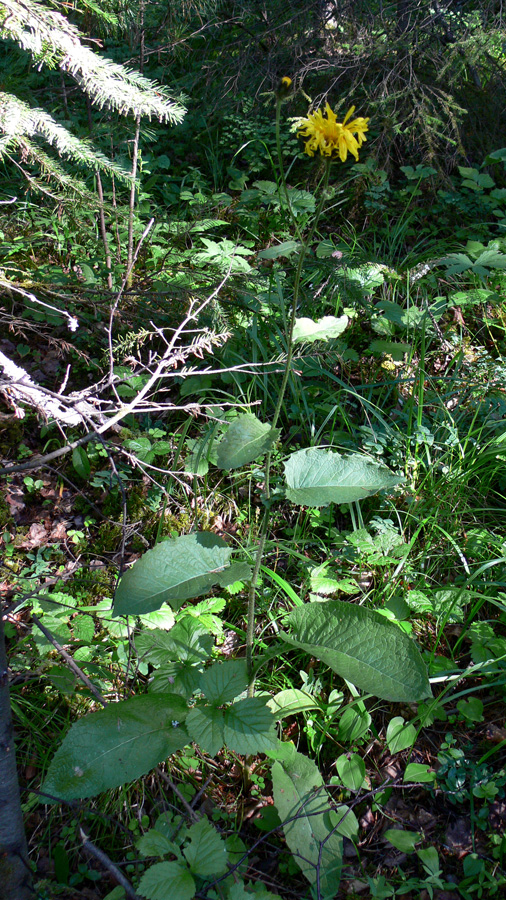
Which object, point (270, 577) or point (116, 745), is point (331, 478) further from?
point (116, 745)

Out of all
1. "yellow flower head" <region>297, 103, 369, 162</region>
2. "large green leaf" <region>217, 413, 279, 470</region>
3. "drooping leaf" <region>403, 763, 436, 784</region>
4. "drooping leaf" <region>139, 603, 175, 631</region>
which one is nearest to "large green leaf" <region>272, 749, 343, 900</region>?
"drooping leaf" <region>403, 763, 436, 784</region>

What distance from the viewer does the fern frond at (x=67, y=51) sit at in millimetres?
1505

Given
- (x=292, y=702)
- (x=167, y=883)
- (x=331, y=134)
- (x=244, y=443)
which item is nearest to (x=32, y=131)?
(x=331, y=134)

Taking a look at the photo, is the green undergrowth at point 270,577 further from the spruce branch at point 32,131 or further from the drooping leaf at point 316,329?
the spruce branch at point 32,131

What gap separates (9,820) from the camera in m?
1.14

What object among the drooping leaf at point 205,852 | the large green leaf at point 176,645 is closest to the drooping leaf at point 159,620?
the large green leaf at point 176,645

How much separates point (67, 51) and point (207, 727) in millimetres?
1837

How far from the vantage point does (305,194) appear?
2828mm

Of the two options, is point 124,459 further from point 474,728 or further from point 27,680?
point 474,728

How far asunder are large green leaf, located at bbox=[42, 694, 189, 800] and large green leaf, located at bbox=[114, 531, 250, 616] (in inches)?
9.2

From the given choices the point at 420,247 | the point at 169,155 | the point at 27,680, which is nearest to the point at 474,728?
the point at 27,680

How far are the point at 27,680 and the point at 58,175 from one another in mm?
1725

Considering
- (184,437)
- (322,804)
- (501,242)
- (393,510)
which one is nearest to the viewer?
(322,804)

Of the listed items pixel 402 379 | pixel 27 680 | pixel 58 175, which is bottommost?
pixel 27 680
